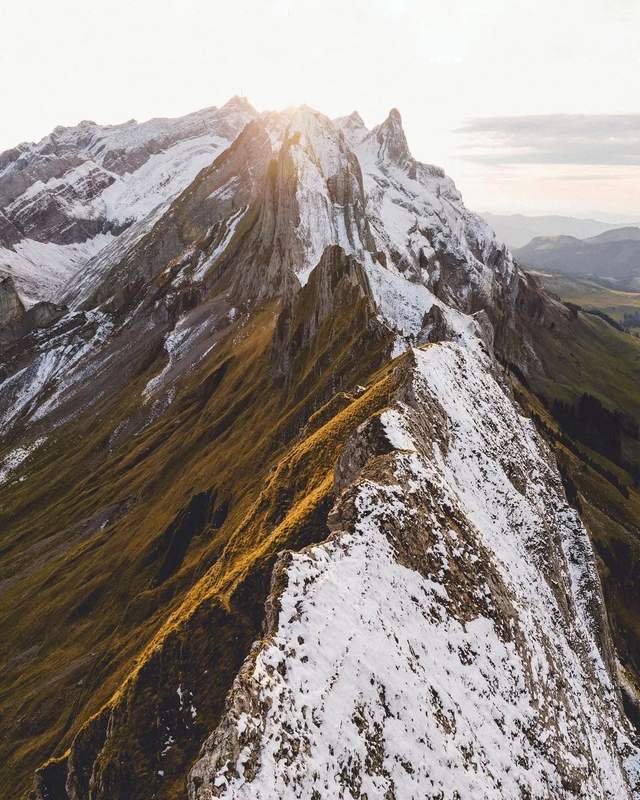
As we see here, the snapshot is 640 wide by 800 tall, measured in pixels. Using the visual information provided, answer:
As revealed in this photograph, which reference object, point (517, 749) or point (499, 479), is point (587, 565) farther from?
point (517, 749)

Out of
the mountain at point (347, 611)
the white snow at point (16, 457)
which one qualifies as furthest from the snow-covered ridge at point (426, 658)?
the white snow at point (16, 457)

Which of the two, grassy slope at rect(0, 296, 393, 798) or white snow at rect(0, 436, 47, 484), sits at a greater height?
grassy slope at rect(0, 296, 393, 798)

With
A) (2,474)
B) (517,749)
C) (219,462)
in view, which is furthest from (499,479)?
(2,474)

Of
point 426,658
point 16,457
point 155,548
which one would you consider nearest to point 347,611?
point 426,658

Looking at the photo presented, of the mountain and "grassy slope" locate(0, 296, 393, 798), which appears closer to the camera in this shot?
the mountain

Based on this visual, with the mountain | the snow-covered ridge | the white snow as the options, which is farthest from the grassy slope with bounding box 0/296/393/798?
the white snow

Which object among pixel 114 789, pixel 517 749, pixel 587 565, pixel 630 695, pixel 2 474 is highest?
pixel 114 789

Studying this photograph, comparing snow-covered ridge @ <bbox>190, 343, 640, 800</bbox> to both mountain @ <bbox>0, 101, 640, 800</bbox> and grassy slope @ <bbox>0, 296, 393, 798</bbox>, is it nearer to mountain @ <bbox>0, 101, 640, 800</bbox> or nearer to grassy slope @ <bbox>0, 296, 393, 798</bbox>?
mountain @ <bbox>0, 101, 640, 800</bbox>

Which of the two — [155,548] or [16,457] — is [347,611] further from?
[16,457]

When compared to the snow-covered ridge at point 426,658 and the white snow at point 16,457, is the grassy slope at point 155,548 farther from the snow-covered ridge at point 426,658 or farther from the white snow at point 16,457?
the white snow at point 16,457
